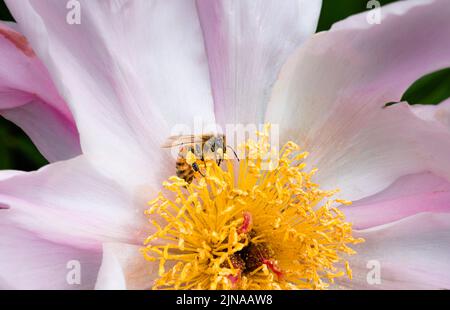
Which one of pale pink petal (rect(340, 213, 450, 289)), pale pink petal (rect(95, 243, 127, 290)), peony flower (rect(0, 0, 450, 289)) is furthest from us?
pale pink petal (rect(340, 213, 450, 289))

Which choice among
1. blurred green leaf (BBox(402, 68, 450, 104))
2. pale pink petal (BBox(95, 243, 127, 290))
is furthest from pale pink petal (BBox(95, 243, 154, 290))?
blurred green leaf (BBox(402, 68, 450, 104))

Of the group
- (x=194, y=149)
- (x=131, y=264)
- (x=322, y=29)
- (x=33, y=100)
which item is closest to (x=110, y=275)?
→ (x=131, y=264)

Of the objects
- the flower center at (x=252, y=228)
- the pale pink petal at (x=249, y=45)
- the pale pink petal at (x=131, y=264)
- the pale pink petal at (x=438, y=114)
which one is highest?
the pale pink petal at (x=249, y=45)

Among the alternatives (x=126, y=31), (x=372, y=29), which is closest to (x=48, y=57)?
(x=126, y=31)

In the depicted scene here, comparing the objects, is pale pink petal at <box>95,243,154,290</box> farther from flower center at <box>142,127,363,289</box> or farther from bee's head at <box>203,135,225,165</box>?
bee's head at <box>203,135,225,165</box>

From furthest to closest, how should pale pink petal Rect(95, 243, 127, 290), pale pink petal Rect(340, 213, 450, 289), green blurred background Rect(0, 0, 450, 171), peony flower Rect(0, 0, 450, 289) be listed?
A: green blurred background Rect(0, 0, 450, 171)
pale pink petal Rect(340, 213, 450, 289)
peony flower Rect(0, 0, 450, 289)
pale pink petal Rect(95, 243, 127, 290)

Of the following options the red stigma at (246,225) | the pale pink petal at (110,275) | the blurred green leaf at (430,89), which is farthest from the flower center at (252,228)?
the blurred green leaf at (430,89)

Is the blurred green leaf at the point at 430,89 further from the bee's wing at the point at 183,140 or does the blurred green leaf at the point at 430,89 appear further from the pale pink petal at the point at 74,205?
the pale pink petal at the point at 74,205

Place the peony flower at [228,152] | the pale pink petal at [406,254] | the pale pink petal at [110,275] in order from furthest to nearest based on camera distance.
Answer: the pale pink petal at [406,254]
the peony flower at [228,152]
the pale pink petal at [110,275]
